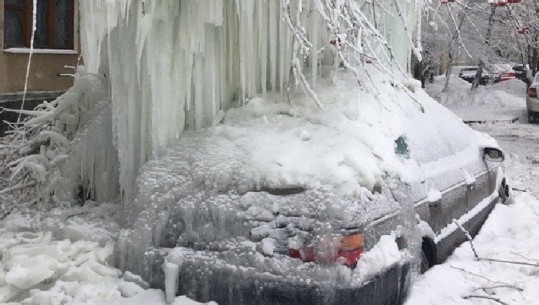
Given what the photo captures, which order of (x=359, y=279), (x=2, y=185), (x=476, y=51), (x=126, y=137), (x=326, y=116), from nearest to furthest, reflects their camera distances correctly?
(x=359, y=279)
(x=326, y=116)
(x=126, y=137)
(x=2, y=185)
(x=476, y=51)

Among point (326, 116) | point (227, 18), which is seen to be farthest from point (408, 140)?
point (227, 18)

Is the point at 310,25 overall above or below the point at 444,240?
above

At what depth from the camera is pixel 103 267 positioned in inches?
154

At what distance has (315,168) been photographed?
3.54 metres

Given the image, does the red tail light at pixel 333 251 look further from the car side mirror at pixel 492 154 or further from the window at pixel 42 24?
the window at pixel 42 24

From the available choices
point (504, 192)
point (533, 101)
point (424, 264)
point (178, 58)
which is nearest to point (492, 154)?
point (504, 192)

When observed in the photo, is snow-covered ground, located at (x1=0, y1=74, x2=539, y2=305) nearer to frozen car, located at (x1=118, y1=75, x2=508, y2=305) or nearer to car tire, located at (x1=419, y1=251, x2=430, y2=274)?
car tire, located at (x1=419, y1=251, x2=430, y2=274)

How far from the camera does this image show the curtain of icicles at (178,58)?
420 centimetres

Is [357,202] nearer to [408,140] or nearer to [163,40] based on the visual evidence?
[408,140]

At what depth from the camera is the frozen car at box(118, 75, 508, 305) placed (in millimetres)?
3365

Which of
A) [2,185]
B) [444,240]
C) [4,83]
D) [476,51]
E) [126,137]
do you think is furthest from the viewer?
[476,51]

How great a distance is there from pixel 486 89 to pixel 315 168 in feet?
81.5

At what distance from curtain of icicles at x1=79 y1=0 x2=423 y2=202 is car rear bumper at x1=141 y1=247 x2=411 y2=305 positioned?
95cm

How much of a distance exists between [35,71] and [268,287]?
1201cm
